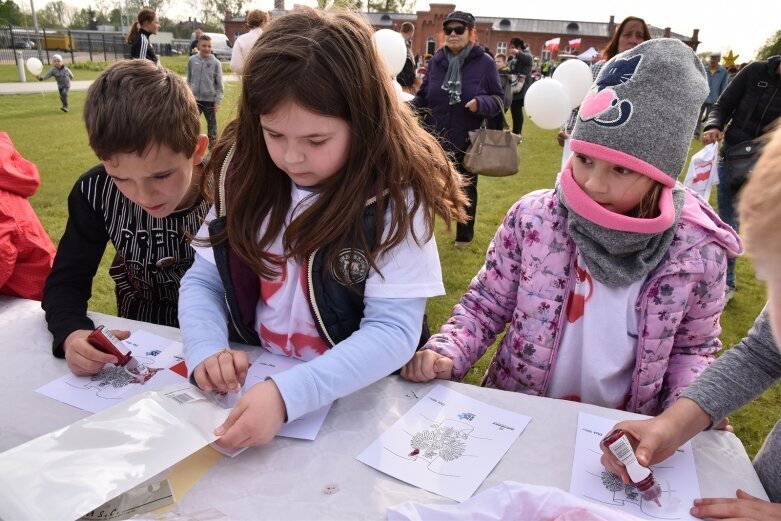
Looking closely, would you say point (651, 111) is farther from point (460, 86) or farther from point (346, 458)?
point (460, 86)

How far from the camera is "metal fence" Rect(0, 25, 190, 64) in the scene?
1993 cm

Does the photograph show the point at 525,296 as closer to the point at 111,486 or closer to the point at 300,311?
the point at 300,311

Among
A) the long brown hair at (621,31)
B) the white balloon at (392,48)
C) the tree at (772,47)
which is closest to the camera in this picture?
the long brown hair at (621,31)

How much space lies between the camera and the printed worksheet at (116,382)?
1047 mm

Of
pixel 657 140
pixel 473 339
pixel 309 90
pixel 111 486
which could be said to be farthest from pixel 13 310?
pixel 657 140

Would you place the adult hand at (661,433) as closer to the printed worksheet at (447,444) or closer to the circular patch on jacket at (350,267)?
the printed worksheet at (447,444)

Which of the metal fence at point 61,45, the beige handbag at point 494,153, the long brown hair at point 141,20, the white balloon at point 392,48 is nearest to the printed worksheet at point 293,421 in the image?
the beige handbag at point 494,153

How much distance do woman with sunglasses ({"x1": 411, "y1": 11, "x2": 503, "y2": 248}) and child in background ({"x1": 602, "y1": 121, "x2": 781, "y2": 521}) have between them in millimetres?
2810

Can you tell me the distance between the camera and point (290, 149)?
3.37 feet

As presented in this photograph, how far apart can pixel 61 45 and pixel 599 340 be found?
28.8m

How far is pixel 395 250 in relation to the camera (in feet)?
3.70

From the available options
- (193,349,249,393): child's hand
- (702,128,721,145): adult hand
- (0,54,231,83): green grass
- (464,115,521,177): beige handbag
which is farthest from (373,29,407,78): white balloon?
(0,54,231,83): green grass

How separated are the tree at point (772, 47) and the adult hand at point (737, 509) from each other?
52.6 feet

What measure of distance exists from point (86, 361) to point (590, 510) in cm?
97
